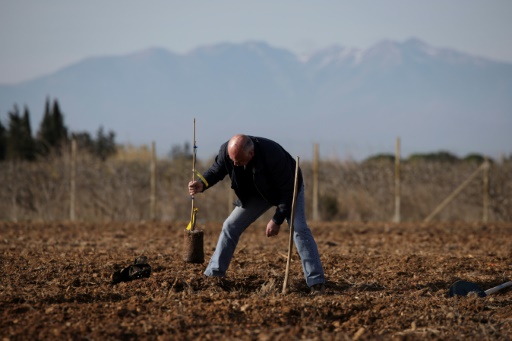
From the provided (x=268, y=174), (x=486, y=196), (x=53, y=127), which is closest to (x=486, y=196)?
(x=486, y=196)

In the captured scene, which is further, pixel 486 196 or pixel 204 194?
pixel 204 194

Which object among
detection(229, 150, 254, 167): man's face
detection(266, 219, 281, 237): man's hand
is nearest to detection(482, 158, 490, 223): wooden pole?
detection(266, 219, 281, 237): man's hand

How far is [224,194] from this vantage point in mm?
19125

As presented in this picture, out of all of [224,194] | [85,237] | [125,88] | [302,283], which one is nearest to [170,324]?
[302,283]

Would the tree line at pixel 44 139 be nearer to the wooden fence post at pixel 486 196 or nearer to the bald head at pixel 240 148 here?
the wooden fence post at pixel 486 196

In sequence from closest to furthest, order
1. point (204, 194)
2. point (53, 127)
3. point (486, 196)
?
1. point (486, 196)
2. point (204, 194)
3. point (53, 127)

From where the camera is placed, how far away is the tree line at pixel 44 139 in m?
24.4

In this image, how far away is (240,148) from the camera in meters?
7.11

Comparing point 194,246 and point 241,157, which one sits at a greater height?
point 241,157

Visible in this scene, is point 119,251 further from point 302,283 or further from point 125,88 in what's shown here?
point 125,88

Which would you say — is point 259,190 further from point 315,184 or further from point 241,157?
point 315,184

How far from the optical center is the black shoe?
768 centimetres

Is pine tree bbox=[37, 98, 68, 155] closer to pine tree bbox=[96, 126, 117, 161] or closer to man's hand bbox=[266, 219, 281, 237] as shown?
pine tree bbox=[96, 126, 117, 161]

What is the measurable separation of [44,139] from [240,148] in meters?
21.7
